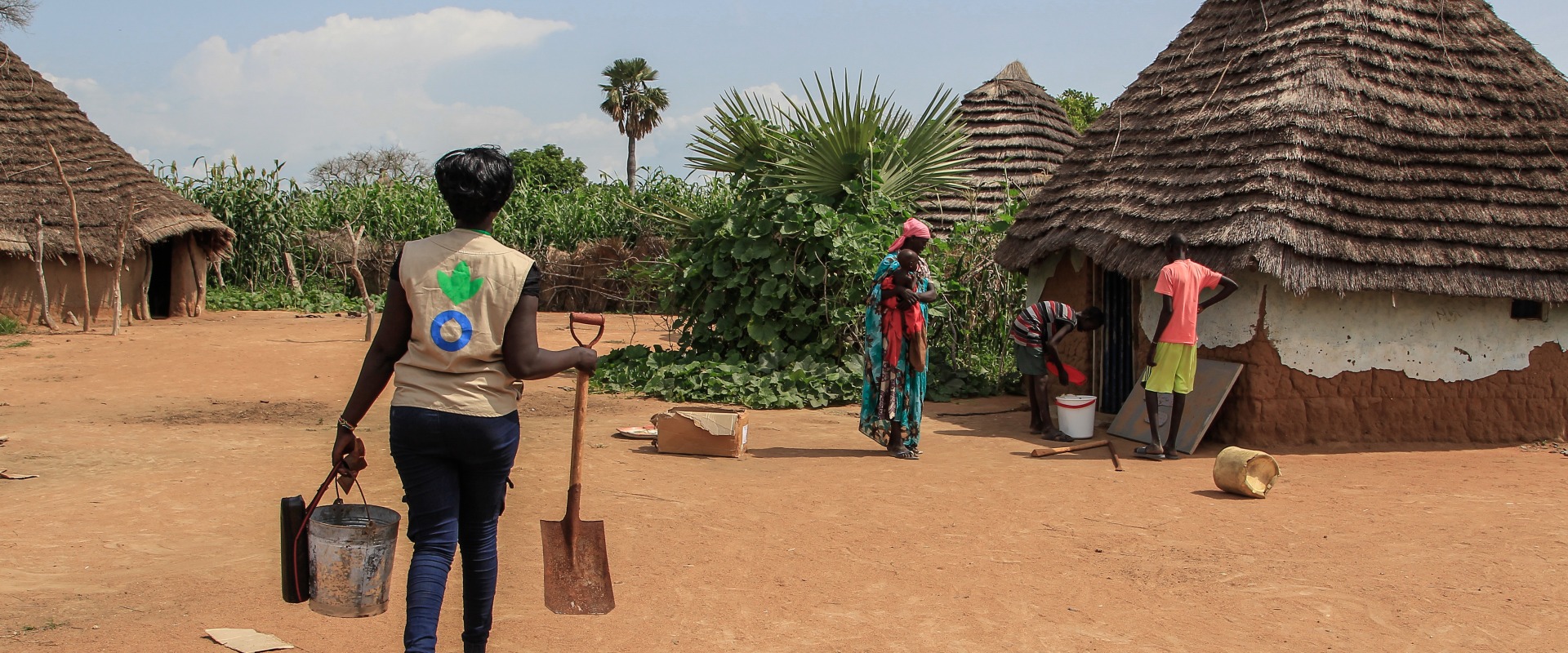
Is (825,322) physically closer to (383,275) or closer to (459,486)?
(459,486)

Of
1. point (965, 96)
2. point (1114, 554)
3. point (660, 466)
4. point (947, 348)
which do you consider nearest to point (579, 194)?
point (965, 96)

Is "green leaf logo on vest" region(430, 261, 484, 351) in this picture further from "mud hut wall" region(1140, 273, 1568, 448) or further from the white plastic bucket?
"mud hut wall" region(1140, 273, 1568, 448)

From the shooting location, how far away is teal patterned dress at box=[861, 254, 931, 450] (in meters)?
7.18

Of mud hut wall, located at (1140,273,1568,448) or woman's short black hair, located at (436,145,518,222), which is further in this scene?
mud hut wall, located at (1140,273,1568,448)

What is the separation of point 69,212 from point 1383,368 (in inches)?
603

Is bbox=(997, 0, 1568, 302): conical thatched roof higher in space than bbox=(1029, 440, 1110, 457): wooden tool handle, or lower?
higher

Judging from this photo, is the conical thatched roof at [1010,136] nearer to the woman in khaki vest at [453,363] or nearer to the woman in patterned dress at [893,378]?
the woman in patterned dress at [893,378]

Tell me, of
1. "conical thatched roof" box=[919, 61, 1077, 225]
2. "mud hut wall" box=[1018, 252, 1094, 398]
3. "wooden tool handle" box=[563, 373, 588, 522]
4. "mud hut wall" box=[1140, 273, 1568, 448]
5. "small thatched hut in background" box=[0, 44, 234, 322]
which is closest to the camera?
"wooden tool handle" box=[563, 373, 588, 522]

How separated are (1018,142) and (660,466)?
985cm

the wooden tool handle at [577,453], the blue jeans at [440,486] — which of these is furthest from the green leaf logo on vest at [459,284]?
the wooden tool handle at [577,453]

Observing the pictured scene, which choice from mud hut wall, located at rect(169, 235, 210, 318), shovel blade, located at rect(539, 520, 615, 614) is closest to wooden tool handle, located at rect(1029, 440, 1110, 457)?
shovel blade, located at rect(539, 520, 615, 614)

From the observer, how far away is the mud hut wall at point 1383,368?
7.71 meters

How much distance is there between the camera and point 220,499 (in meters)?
5.54

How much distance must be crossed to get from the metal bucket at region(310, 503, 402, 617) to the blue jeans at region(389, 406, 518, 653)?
0.45ft
